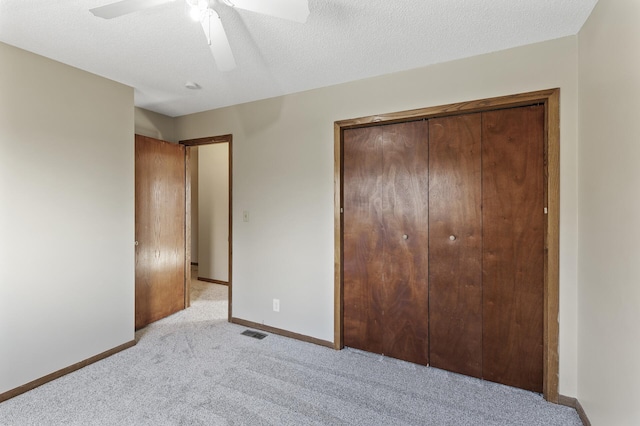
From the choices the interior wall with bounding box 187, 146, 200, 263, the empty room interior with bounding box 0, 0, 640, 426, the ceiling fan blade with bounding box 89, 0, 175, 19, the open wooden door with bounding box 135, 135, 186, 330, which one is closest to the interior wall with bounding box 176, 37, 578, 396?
the empty room interior with bounding box 0, 0, 640, 426

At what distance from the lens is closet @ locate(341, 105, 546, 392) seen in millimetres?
2199

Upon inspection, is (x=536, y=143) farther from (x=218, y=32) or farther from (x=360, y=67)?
(x=218, y=32)

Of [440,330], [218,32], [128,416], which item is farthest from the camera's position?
[440,330]

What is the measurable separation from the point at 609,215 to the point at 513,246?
72 cm

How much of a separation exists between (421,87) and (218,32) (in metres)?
1.60

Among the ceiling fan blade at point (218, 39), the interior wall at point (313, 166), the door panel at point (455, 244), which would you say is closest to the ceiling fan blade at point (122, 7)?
the ceiling fan blade at point (218, 39)

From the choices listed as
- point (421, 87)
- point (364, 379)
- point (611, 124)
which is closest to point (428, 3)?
point (421, 87)

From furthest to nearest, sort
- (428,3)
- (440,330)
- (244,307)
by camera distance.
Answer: (244,307), (440,330), (428,3)

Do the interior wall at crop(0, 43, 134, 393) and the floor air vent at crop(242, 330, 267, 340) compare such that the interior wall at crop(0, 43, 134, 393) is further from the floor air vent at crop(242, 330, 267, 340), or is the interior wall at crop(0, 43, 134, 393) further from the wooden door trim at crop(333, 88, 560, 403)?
the wooden door trim at crop(333, 88, 560, 403)

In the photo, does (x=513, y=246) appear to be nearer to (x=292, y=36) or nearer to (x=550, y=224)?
(x=550, y=224)

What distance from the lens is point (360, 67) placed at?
248 cm

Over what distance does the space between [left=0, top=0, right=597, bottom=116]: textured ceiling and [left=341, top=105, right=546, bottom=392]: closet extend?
20.7 inches

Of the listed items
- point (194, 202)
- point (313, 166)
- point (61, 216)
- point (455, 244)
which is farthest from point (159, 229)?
point (455, 244)

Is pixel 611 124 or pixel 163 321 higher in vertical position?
pixel 611 124
